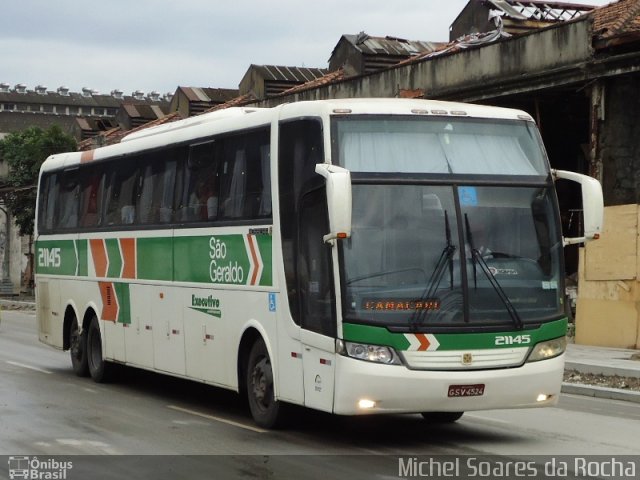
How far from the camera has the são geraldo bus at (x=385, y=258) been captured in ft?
35.7

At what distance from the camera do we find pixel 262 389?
1274 centimetres

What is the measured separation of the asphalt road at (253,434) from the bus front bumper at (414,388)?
0.44 meters

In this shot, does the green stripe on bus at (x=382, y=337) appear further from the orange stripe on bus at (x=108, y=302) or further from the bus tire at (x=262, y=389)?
the orange stripe on bus at (x=108, y=302)

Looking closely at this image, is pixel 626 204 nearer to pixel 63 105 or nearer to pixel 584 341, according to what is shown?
pixel 584 341

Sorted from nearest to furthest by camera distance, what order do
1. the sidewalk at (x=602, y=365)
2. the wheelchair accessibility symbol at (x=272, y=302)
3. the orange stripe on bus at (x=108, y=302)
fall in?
the wheelchair accessibility symbol at (x=272, y=302)
the sidewalk at (x=602, y=365)
the orange stripe on bus at (x=108, y=302)

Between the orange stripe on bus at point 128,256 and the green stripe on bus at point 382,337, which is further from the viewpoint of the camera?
the orange stripe on bus at point 128,256

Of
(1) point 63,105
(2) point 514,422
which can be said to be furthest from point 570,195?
(1) point 63,105

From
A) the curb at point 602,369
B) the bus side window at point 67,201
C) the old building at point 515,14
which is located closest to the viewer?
the curb at point 602,369

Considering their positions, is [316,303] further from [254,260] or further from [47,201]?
[47,201]

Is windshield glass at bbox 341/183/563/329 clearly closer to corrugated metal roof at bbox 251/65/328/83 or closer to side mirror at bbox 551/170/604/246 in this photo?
side mirror at bbox 551/170/604/246

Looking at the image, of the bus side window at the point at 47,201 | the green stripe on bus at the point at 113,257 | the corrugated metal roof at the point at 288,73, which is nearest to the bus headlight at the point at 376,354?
the green stripe on bus at the point at 113,257

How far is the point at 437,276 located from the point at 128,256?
22.8 feet

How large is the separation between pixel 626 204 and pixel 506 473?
16083mm

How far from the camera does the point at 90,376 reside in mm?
18922
